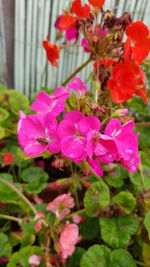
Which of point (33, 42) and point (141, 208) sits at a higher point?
point (33, 42)

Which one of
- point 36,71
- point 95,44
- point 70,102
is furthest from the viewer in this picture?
point 36,71

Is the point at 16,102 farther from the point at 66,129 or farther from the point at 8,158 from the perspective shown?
the point at 66,129

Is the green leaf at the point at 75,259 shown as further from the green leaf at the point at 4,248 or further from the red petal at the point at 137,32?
the red petal at the point at 137,32

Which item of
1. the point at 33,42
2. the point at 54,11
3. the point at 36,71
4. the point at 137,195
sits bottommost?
the point at 137,195

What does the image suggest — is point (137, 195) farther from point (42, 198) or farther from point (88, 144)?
point (88, 144)

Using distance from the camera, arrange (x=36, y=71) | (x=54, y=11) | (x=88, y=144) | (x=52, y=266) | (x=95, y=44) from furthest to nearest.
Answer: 1. (x=36, y=71)
2. (x=54, y=11)
3. (x=95, y=44)
4. (x=52, y=266)
5. (x=88, y=144)

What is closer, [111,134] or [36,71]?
[111,134]

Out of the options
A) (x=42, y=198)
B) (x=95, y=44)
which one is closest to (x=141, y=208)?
(x=42, y=198)

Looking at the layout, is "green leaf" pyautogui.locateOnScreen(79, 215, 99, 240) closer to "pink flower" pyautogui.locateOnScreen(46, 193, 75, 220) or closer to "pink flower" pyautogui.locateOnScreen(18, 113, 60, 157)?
"pink flower" pyautogui.locateOnScreen(46, 193, 75, 220)

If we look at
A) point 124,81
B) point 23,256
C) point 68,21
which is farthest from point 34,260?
point 68,21
